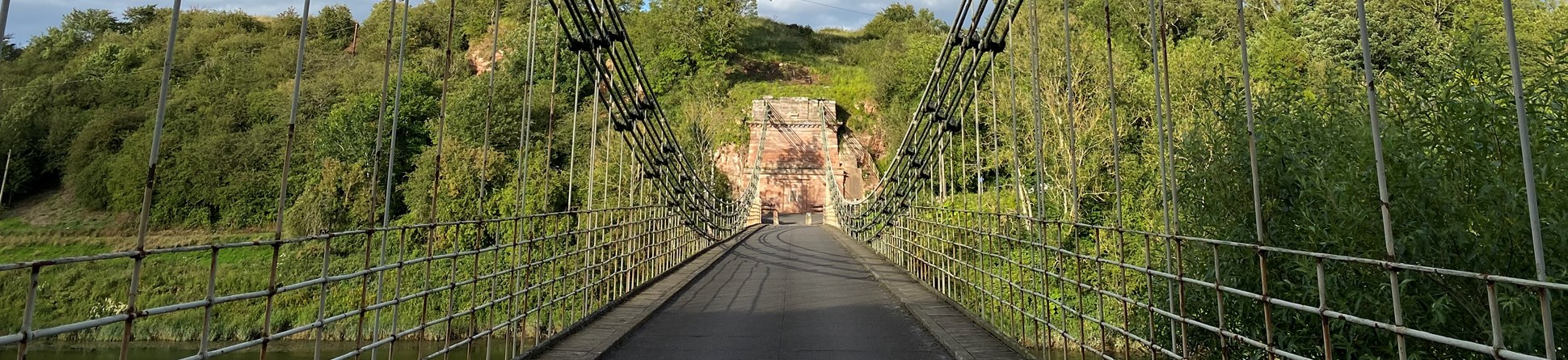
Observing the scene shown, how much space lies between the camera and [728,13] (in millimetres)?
46438

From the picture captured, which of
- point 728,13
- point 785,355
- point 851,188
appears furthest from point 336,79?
point 785,355

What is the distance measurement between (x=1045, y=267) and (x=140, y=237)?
3767mm

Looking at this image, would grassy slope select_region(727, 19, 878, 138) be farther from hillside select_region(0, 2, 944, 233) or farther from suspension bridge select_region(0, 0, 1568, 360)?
suspension bridge select_region(0, 0, 1568, 360)

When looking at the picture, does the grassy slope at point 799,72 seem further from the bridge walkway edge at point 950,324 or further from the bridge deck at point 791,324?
the bridge walkway edge at point 950,324

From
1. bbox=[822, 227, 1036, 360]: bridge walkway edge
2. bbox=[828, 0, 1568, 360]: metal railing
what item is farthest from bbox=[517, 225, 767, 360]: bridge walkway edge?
bbox=[828, 0, 1568, 360]: metal railing

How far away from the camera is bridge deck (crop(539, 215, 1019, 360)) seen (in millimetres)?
4652

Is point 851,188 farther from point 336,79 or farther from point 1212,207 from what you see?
point 1212,207

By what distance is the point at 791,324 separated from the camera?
5730 mm

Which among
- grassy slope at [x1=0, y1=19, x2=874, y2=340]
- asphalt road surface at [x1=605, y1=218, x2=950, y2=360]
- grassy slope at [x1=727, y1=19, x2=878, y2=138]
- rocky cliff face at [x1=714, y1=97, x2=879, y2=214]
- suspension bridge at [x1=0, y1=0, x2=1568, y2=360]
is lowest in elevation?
grassy slope at [x1=0, y1=19, x2=874, y2=340]

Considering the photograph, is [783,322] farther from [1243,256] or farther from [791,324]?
[1243,256]

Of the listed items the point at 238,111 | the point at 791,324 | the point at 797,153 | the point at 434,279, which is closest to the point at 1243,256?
the point at 791,324

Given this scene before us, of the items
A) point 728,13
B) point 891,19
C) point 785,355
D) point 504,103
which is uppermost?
point 891,19

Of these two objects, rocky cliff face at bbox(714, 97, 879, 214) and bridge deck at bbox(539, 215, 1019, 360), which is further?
rocky cliff face at bbox(714, 97, 879, 214)

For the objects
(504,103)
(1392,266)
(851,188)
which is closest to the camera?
(1392,266)
